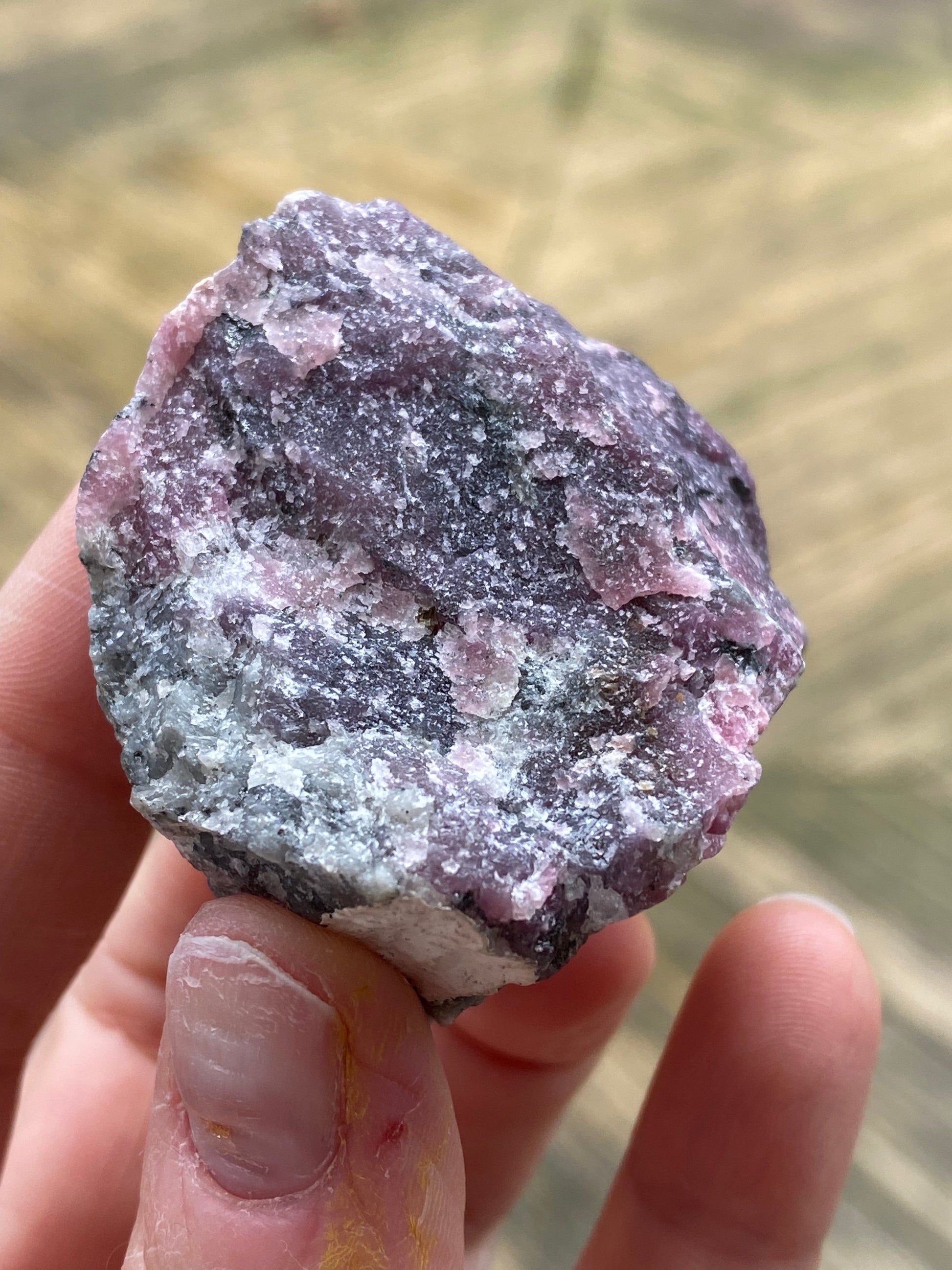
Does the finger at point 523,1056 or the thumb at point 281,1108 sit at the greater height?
the thumb at point 281,1108

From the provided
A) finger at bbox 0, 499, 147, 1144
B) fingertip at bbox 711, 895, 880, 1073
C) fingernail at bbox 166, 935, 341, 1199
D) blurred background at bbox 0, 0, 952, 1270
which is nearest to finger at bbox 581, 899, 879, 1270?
fingertip at bbox 711, 895, 880, 1073

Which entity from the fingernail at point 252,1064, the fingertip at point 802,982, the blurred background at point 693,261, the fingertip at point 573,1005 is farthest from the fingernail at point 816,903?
the fingernail at point 252,1064

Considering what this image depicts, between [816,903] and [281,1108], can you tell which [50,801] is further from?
[816,903]

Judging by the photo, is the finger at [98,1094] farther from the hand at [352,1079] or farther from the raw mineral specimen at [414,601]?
the raw mineral specimen at [414,601]

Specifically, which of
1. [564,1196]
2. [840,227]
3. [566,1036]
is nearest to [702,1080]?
[566,1036]

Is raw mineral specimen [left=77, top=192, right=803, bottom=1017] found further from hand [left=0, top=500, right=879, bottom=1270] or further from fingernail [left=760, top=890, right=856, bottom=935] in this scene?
fingernail [left=760, top=890, right=856, bottom=935]
